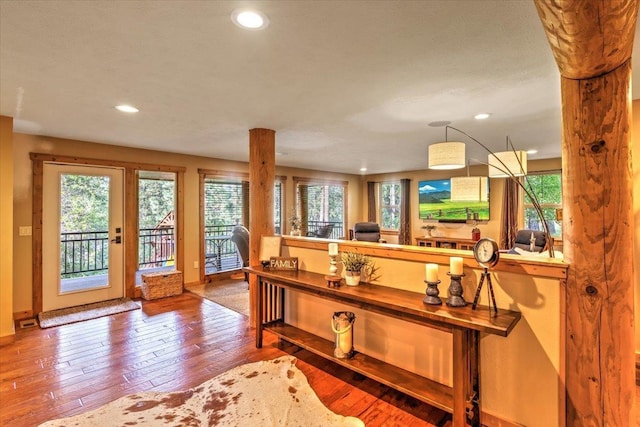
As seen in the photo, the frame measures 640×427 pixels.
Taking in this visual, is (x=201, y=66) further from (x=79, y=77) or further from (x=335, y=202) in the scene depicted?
(x=335, y=202)

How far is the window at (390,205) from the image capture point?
8.52m

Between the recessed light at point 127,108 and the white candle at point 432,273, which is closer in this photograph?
the white candle at point 432,273

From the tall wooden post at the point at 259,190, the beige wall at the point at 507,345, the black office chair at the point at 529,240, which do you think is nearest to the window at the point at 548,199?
the black office chair at the point at 529,240

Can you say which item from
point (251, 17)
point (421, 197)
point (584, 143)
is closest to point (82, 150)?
point (251, 17)

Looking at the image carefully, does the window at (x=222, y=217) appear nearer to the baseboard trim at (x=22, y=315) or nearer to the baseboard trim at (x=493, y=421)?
the baseboard trim at (x=22, y=315)

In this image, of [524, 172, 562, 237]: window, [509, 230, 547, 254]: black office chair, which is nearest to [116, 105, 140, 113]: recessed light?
[509, 230, 547, 254]: black office chair

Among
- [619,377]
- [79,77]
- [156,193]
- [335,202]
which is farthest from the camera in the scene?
[335,202]

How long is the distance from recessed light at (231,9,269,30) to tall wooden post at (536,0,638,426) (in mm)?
1391

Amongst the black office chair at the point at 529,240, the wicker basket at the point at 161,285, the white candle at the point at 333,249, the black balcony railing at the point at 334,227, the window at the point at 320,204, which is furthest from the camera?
the black balcony railing at the point at 334,227

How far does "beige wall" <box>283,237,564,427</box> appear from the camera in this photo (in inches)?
69.7

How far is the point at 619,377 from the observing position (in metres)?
1.55

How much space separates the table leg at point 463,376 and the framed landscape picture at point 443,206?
5.52 metres

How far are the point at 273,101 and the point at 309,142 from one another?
1.76m

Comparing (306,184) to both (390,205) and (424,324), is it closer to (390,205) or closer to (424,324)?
(390,205)
